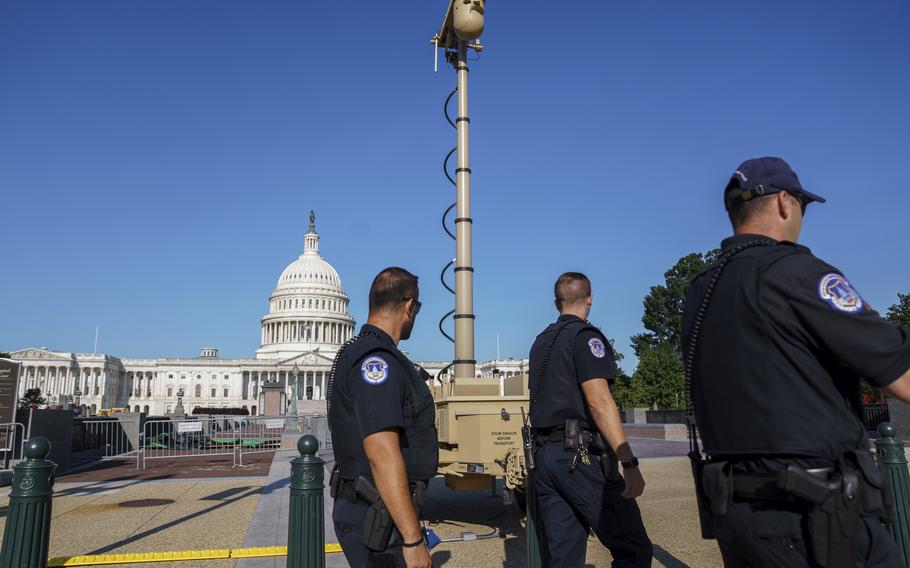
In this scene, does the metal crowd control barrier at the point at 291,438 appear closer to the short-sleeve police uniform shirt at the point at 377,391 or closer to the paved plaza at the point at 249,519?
the paved plaza at the point at 249,519

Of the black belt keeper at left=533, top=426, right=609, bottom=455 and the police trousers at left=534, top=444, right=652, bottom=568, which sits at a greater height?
the black belt keeper at left=533, top=426, right=609, bottom=455

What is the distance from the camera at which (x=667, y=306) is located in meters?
67.1

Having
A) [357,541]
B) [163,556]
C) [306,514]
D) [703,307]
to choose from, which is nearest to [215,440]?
[163,556]

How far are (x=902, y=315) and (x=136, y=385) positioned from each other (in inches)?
5189

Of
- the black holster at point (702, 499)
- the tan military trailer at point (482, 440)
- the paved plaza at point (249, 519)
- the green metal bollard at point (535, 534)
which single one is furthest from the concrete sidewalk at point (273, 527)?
the black holster at point (702, 499)

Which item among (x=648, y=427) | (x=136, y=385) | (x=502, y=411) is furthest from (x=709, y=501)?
(x=136, y=385)

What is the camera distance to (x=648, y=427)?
31.2 metres

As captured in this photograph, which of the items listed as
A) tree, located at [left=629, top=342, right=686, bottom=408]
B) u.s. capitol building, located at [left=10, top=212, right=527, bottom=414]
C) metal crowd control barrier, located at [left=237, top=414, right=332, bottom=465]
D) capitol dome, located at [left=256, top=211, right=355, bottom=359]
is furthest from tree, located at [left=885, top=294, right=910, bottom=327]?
capitol dome, located at [left=256, top=211, right=355, bottom=359]

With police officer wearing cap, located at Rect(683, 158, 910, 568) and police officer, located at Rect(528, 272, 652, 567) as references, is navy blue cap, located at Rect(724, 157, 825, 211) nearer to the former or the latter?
police officer wearing cap, located at Rect(683, 158, 910, 568)

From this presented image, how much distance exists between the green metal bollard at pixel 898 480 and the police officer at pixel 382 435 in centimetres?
394

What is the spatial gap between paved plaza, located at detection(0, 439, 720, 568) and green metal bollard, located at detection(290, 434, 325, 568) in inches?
85.4

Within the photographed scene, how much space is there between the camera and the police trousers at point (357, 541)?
3.05 meters

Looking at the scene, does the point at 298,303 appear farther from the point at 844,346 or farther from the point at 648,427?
the point at 844,346

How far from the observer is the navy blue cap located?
2537mm
